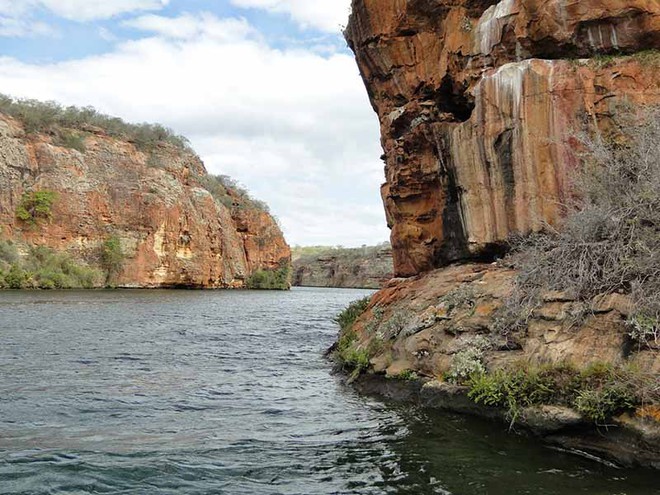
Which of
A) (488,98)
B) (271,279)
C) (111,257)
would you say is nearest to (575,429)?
(488,98)

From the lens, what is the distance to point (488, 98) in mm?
12758

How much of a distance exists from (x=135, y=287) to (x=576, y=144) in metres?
58.6

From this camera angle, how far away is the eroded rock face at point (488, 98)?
11.5 meters

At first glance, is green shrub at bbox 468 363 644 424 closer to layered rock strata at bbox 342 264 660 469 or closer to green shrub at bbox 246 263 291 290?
layered rock strata at bbox 342 264 660 469

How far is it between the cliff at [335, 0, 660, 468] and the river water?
2.43 ft

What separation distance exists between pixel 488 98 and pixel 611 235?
185 inches

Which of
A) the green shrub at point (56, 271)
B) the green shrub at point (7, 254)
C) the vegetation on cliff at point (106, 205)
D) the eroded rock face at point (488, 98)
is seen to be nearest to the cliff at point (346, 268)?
the vegetation on cliff at point (106, 205)

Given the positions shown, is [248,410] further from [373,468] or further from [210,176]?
[210,176]

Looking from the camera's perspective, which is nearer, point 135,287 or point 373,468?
point 373,468

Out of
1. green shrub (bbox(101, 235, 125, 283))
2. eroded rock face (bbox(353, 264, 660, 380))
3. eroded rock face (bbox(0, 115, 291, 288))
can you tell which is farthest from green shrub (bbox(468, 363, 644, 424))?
green shrub (bbox(101, 235, 125, 283))

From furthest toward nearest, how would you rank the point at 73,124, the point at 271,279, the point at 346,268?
1. the point at 346,268
2. the point at 271,279
3. the point at 73,124

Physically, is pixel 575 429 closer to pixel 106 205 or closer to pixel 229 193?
pixel 106 205

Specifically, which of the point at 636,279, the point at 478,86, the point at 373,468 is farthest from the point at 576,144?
the point at 373,468

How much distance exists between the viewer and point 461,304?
11.7m
